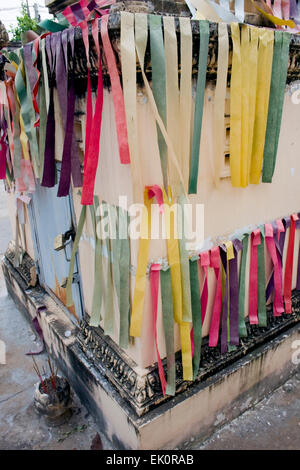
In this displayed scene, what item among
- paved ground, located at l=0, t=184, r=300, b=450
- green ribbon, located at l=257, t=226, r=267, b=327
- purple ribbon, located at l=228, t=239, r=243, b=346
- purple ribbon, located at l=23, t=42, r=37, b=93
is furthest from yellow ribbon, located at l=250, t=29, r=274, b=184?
paved ground, located at l=0, t=184, r=300, b=450

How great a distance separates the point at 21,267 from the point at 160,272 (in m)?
2.71

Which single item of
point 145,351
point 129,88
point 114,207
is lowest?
point 145,351

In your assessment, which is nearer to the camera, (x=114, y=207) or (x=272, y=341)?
(x=114, y=207)

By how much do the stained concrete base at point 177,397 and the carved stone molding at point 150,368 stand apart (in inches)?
2.0

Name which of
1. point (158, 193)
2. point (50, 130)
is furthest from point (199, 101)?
point (50, 130)

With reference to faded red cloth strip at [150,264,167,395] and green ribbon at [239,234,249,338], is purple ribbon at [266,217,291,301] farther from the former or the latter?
faded red cloth strip at [150,264,167,395]

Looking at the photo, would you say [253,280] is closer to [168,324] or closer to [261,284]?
[261,284]

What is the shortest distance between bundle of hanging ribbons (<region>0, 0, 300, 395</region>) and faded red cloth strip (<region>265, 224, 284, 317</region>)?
164 mm

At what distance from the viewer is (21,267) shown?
4320 millimetres

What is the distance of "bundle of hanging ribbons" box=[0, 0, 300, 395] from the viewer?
5.63 ft

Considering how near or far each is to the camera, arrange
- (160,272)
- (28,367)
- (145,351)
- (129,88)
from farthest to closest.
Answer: (28,367)
(145,351)
(160,272)
(129,88)

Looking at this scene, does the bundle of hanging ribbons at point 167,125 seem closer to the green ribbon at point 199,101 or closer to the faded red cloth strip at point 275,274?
the green ribbon at point 199,101
